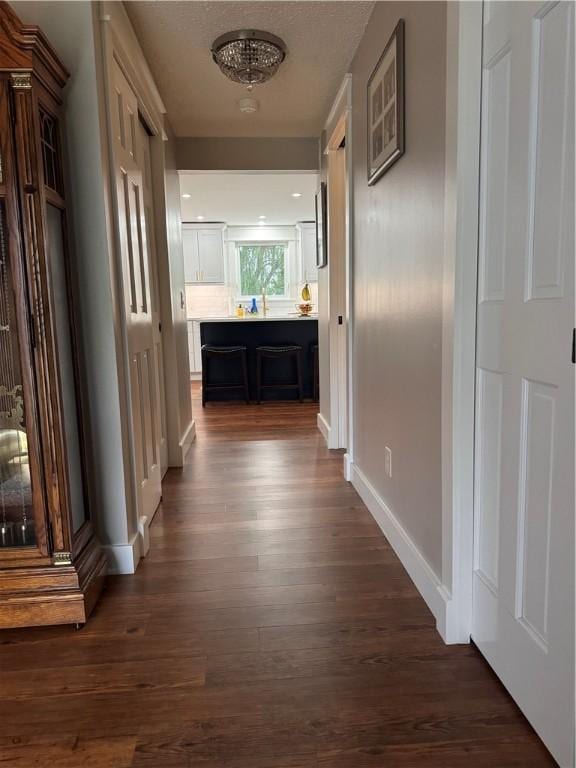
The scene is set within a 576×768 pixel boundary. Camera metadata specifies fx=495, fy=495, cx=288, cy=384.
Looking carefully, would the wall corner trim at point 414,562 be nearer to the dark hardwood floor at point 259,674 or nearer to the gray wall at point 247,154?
the dark hardwood floor at point 259,674

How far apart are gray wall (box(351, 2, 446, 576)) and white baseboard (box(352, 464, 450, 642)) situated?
0.04 meters

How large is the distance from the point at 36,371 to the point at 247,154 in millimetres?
3079

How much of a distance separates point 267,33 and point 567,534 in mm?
2539

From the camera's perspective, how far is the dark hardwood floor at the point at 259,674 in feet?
3.82

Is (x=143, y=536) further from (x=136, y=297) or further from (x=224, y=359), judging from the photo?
(x=224, y=359)

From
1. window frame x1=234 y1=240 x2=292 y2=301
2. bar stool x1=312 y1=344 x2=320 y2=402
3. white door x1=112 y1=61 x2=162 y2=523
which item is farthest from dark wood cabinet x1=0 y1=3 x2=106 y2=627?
window frame x1=234 y1=240 x2=292 y2=301

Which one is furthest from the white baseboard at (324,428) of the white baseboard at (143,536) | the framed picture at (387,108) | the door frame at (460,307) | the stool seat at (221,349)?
the door frame at (460,307)

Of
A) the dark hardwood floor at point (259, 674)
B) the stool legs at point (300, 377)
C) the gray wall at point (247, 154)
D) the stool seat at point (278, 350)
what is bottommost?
the dark hardwood floor at point (259, 674)

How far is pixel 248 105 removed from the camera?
3232mm

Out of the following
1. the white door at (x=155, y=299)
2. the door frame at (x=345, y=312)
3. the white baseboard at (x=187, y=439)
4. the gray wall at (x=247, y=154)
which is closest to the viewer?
the door frame at (x=345, y=312)

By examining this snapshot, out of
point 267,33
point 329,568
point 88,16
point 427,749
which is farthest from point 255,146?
point 427,749

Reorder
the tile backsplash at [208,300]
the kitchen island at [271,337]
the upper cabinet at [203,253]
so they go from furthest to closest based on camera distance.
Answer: the tile backsplash at [208,300] < the upper cabinet at [203,253] < the kitchen island at [271,337]

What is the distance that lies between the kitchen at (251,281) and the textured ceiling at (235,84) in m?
0.60

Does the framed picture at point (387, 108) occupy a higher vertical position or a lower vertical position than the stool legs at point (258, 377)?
higher
